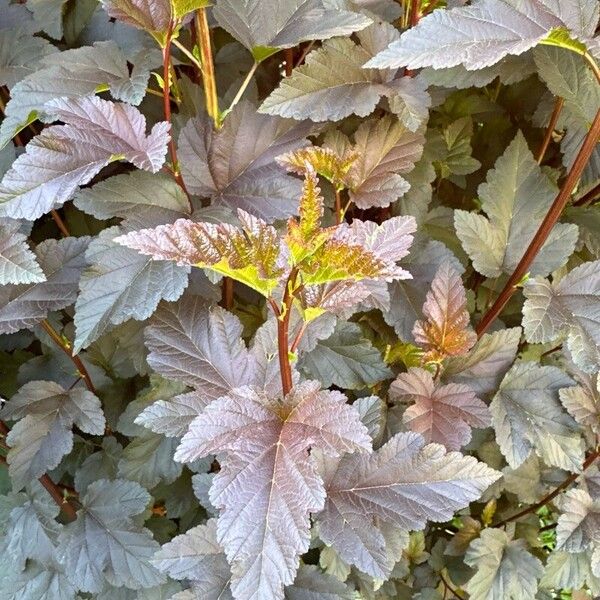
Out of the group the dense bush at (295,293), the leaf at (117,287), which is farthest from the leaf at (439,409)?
the leaf at (117,287)

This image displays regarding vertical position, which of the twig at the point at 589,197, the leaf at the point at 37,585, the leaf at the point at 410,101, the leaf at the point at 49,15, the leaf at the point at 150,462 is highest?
the leaf at the point at 49,15

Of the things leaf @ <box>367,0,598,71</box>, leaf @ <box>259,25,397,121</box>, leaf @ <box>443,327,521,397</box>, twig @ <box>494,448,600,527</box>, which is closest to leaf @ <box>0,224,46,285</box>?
leaf @ <box>259,25,397,121</box>

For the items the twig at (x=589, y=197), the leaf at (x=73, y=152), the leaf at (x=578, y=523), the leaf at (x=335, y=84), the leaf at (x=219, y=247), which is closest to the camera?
the leaf at (x=219, y=247)

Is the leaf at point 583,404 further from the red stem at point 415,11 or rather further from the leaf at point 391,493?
the red stem at point 415,11

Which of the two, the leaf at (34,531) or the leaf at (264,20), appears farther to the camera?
the leaf at (34,531)

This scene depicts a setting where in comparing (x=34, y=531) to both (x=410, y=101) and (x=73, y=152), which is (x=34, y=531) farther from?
(x=410, y=101)

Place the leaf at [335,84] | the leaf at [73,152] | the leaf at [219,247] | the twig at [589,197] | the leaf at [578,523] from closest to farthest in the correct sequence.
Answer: the leaf at [219,247] → the leaf at [73,152] → the leaf at [335,84] → the leaf at [578,523] → the twig at [589,197]

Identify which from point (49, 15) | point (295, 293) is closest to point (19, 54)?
point (49, 15)
